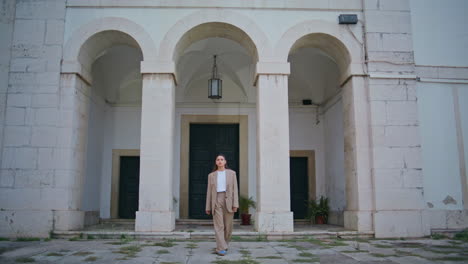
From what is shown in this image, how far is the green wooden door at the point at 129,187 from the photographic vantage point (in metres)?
11.4

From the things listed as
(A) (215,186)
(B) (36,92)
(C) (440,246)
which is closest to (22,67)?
(B) (36,92)

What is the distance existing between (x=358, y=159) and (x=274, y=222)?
6.99ft

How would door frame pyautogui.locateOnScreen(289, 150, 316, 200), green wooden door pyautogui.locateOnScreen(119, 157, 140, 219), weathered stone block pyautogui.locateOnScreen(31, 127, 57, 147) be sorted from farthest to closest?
door frame pyautogui.locateOnScreen(289, 150, 316, 200) → green wooden door pyautogui.locateOnScreen(119, 157, 140, 219) → weathered stone block pyautogui.locateOnScreen(31, 127, 57, 147)

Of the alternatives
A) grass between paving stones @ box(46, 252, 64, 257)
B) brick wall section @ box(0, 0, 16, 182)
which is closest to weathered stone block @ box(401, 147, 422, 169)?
grass between paving stones @ box(46, 252, 64, 257)

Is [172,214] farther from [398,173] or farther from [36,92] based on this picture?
[398,173]

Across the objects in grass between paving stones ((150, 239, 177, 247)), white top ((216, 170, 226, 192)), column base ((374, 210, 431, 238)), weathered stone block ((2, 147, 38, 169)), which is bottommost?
grass between paving stones ((150, 239, 177, 247))

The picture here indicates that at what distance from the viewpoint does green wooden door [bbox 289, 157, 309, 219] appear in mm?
11727

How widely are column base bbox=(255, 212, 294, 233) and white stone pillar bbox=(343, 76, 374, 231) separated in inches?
54.6

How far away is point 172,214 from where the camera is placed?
774 centimetres

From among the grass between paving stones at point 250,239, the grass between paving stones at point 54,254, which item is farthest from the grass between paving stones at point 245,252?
the grass between paving stones at point 54,254

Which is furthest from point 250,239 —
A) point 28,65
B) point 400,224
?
point 28,65

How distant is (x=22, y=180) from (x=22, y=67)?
2263mm

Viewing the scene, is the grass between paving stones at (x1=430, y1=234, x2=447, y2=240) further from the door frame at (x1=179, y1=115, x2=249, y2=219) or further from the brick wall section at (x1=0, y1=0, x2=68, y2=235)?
the brick wall section at (x1=0, y1=0, x2=68, y2=235)

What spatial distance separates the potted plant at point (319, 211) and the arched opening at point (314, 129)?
15 centimetres
